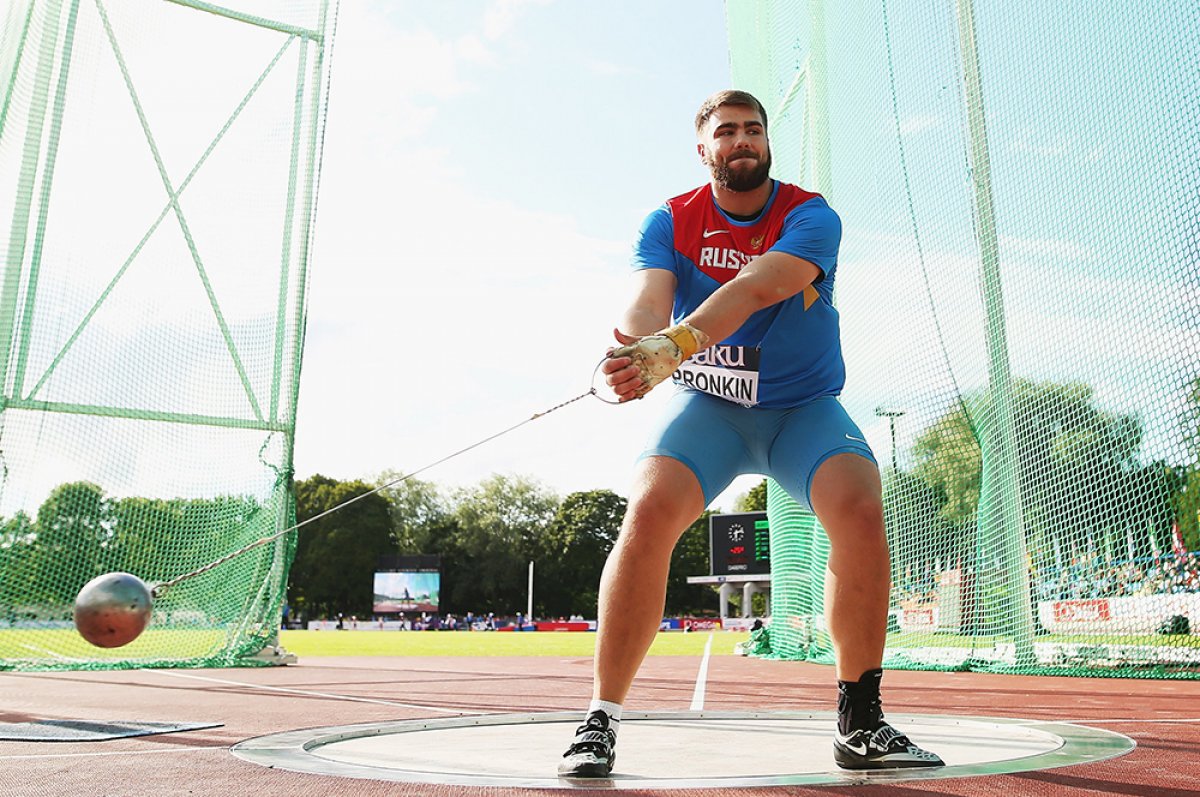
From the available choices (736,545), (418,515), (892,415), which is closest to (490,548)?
(418,515)

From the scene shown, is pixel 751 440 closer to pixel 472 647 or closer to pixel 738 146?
pixel 738 146

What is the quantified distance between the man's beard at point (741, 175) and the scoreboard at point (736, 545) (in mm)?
30864

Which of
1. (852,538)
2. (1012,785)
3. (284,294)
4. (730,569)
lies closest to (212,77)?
(284,294)

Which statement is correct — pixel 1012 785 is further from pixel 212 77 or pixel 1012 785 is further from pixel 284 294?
pixel 212 77

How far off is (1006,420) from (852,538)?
6253 millimetres

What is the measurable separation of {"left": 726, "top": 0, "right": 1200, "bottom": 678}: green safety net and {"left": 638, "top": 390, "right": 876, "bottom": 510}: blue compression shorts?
5.06 meters

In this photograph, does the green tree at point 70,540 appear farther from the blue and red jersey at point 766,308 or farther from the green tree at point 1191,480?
the green tree at point 1191,480

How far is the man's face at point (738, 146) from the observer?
9.95 feet

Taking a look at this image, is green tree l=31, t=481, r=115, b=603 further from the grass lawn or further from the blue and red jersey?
the blue and red jersey

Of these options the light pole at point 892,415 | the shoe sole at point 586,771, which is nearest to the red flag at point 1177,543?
the light pole at point 892,415

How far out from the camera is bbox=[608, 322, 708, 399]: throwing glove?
8.20 feet

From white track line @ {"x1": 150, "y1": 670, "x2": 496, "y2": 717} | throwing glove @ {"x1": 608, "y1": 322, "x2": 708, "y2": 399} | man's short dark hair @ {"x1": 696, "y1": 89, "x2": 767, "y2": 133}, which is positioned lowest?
white track line @ {"x1": 150, "y1": 670, "x2": 496, "y2": 717}

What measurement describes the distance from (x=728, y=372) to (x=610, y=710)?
1017 mm

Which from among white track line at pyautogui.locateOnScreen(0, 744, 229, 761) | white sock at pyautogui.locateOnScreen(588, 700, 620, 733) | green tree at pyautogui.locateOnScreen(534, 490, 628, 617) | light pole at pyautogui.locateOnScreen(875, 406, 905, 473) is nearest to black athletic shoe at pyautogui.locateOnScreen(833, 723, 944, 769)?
white sock at pyautogui.locateOnScreen(588, 700, 620, 733)
